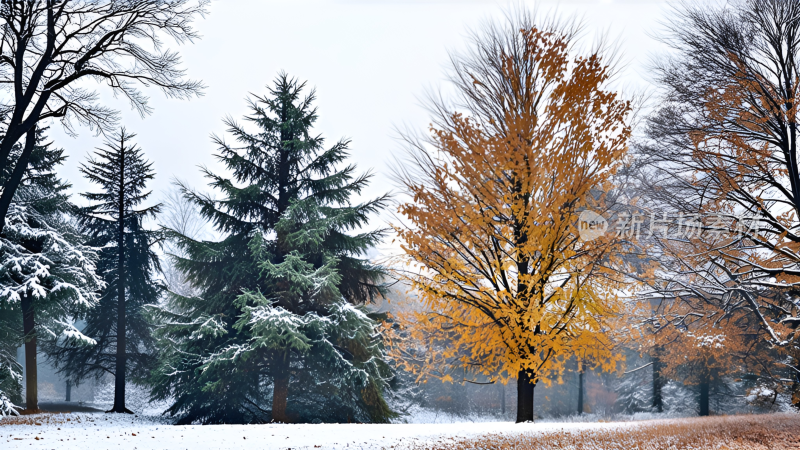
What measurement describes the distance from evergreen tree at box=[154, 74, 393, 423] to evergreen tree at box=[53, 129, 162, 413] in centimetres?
650

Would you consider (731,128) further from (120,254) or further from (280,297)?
(120,254)

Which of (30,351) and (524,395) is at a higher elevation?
(524,395)

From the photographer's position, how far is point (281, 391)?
647 inches

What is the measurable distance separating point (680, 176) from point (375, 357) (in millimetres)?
10214

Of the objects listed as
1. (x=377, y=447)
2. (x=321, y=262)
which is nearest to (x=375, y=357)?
(x=321, y=262)

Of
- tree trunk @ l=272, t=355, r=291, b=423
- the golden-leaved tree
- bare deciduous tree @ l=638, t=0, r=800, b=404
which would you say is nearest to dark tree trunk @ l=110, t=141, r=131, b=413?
tree trunk @ l=272, t=355, r=291, b=423

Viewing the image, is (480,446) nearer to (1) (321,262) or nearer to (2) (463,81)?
(2) (463,81)

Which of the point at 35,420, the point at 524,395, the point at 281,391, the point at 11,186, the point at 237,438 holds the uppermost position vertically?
the point at 11,186

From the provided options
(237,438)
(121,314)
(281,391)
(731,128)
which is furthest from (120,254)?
(731,128)

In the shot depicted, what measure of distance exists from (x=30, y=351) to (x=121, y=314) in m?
3.52

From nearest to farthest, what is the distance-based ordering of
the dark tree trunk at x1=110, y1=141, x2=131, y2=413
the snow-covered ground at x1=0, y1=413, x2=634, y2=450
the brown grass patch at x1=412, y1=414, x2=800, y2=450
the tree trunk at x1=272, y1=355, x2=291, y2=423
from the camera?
1. the brown grass patch at x1=412, y1=414, x2=800, y2=450
2. the snow-covered ground at x1=0, y1=413, x2=634, y2=450
3. the tree trunk at x1=272, y1=355, x2=291, y2=423
4. the dark tree trunk at x1=110, y1=141, x2=131, y2=413

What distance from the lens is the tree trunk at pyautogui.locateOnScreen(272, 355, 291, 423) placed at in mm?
16141

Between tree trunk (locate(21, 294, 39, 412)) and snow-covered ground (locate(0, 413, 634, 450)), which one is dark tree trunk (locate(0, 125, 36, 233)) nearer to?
snow-covered ground (locate(0, 413, 634, 450))

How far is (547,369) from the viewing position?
29.8 ft
